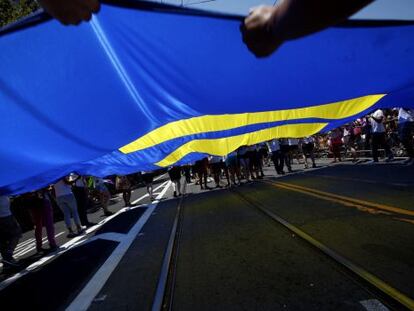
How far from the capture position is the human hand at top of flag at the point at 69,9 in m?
1.21

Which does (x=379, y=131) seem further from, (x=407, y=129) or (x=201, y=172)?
(x=201, y=172)

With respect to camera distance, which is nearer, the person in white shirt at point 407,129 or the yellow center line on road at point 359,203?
the yellow center line on road at point 359,203

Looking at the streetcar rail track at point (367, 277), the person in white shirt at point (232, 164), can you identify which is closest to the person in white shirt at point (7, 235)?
the streetcar rail track at point (367, 277)

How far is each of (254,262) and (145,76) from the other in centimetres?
294

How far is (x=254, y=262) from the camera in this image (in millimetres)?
4715

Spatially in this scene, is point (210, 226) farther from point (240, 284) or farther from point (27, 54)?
point (27, 54)

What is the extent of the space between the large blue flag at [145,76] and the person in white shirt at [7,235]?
0.74m

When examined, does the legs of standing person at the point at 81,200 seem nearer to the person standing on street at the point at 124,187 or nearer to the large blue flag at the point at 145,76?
the person standing on street at the point at 124,187

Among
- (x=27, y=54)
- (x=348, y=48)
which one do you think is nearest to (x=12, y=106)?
(x=27, y=54)

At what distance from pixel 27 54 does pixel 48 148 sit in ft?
7.29

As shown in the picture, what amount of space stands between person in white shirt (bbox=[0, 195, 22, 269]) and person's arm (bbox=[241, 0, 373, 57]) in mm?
7452

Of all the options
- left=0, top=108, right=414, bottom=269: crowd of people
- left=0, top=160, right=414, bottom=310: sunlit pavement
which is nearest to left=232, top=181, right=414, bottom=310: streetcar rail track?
left=0, top=160, right=414, bottom=310: sunlit pavement

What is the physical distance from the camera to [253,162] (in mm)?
16969

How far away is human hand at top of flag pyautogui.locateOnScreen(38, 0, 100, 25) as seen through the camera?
1.21m
